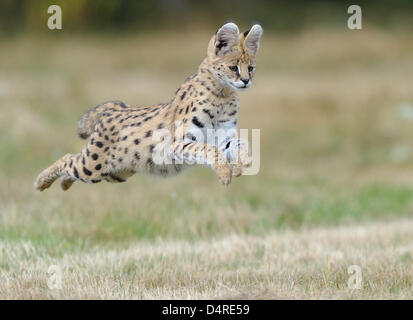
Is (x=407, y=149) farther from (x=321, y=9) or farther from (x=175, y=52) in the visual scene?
(x=321, y=9)

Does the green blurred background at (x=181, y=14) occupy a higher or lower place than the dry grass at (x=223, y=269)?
higher

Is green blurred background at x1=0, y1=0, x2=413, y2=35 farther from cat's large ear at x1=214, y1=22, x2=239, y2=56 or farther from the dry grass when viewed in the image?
cat's large ear at x1=214, y1=22, x2=239, y2=56

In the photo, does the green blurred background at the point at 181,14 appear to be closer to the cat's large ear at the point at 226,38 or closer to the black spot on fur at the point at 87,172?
the black spot on fur at the point at 87,172

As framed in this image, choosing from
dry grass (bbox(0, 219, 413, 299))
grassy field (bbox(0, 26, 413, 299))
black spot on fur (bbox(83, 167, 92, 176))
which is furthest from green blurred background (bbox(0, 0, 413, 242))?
black spot on fur (bbox(83, 167, 92, 176))

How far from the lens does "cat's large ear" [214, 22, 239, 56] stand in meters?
6.31

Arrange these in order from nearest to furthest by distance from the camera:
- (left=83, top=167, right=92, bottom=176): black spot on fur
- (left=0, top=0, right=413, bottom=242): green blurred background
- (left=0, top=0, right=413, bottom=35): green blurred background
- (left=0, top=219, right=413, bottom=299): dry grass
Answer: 1. (left=83, top=167, right=92, bottom=176): black spot on fur
2. (left=0, top=219, right=413, bottom=299): dry grass
3. (left=0, top=0, right=413, bottom=242): green blurred background
4. (left=0, top=0, right=413, bottom=35): green blurred background

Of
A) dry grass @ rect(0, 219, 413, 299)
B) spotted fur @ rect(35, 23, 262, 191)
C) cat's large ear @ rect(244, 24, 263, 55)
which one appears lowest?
dry grass @ rect(0, 219, 413, 299)

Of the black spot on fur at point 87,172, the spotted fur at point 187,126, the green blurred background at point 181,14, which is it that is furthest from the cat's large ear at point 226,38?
the green blurred background at point 181,14

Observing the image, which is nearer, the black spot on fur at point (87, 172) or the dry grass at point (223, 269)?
the black spot on fur at point (87, 172)

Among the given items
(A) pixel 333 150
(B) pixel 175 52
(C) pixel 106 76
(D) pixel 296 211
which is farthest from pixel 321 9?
(D) pixel 296 211

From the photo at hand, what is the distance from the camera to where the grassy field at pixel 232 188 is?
8227mm

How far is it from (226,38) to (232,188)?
846 centimetres

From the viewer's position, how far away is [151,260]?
29.2 ft

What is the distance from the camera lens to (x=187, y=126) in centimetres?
672
